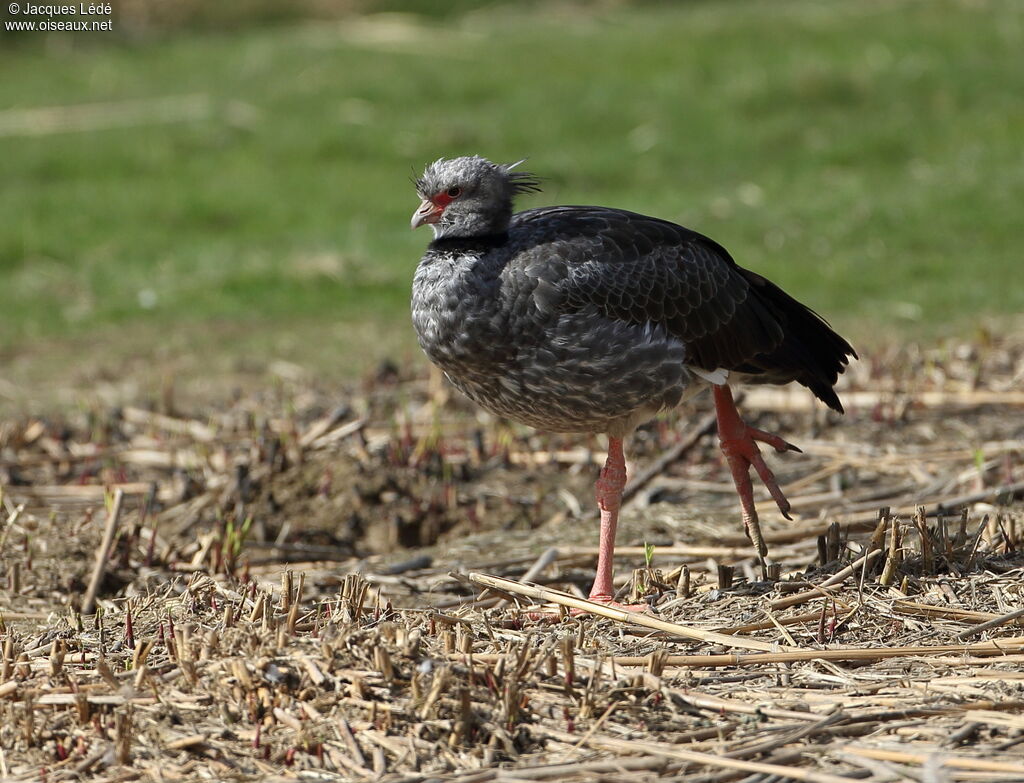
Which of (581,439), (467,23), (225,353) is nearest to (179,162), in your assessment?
(225,353)

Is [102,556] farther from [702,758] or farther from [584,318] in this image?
[702,758]

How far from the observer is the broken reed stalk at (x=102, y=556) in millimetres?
5328

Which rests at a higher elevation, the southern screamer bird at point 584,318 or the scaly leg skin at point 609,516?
the southern screamer bird at point 584,318

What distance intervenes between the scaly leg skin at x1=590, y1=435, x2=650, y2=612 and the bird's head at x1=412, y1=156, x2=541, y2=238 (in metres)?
0.95

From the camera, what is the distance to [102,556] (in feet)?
17.7

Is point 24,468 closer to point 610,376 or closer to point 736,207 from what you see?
point 610,376

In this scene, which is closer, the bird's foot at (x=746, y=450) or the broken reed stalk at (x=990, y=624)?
the broken reed stalk at (x=990, y=624)

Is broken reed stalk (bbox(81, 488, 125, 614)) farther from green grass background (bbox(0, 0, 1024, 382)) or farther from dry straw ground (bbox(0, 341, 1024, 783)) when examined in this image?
green grass background (bbox(0, 0, 1024, 382))

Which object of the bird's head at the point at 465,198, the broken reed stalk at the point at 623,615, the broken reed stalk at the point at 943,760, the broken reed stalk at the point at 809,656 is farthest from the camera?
the bird's head at the point at 465,198

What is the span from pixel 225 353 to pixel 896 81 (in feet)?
29.9

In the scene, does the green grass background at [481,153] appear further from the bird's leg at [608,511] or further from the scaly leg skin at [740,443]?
the bird's leg at [608,511]

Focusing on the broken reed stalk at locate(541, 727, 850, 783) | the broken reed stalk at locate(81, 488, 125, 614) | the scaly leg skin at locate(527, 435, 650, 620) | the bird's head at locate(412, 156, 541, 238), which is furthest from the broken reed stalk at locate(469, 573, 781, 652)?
the broken reed stalk at locate(81, 488, 125, 614)

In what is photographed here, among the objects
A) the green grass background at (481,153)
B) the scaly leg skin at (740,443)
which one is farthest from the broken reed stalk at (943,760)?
the green grass background at (481,153)

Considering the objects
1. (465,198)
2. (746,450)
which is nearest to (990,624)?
(746,450)
